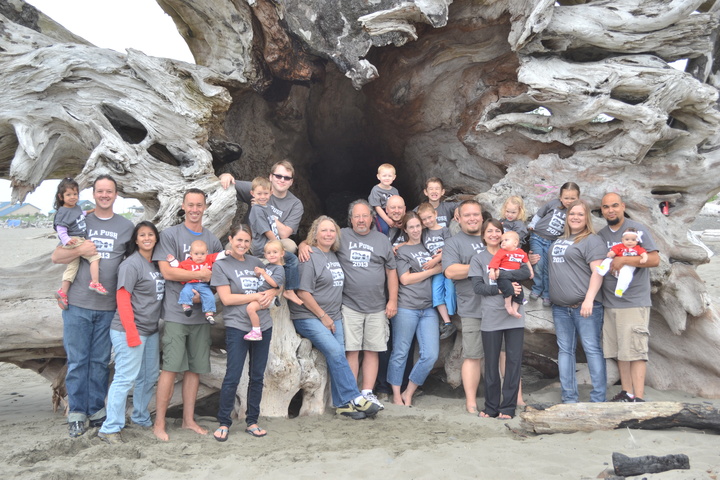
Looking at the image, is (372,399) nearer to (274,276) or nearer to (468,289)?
(468,289)

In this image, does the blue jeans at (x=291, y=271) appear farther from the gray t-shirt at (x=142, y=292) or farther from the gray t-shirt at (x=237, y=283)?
the gray t-shirt at (x=142, y=292)

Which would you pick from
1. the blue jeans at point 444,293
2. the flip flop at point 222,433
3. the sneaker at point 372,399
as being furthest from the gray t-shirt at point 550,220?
the flip flop at point 222,433

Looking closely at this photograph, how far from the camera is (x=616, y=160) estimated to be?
6.62 metres

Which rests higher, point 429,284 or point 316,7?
point 316,7

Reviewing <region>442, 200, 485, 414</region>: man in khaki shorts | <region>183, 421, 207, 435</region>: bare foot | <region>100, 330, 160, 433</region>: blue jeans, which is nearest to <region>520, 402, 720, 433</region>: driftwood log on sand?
<region>442, 200, 485, 414</region>: man in khaki shorts

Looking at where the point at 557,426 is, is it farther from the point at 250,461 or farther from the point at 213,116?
the point at 213,116

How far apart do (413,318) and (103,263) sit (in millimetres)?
2983

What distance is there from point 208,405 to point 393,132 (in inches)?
195

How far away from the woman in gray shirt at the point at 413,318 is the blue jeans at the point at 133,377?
235cm

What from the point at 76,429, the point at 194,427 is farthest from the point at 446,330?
the point at 76,429

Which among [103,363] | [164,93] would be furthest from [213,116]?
[103,363]

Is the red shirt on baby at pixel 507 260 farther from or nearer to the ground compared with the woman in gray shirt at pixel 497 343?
farther from the ground

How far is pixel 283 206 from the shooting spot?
19.3ft

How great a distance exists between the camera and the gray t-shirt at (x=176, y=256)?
4.84 meters
